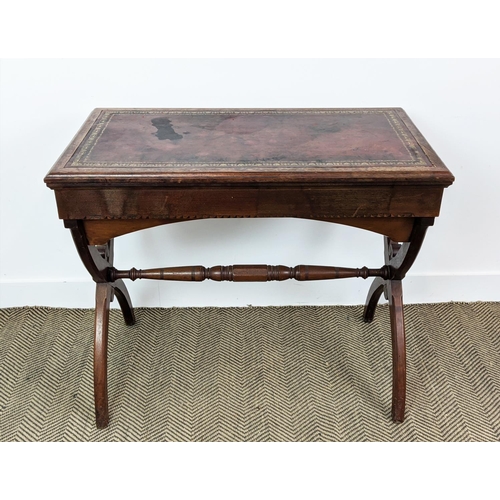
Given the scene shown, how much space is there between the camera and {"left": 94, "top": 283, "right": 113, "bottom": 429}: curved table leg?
175 cm

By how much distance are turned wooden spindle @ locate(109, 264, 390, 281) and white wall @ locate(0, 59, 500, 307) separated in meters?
0.40

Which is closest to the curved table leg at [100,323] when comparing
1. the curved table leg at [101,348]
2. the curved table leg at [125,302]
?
the curved table leg at [101,348]

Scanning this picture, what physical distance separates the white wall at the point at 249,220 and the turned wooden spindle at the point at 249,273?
40cm

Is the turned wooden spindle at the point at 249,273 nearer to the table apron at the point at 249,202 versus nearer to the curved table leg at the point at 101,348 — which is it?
the curved table leg at the point at 101,348

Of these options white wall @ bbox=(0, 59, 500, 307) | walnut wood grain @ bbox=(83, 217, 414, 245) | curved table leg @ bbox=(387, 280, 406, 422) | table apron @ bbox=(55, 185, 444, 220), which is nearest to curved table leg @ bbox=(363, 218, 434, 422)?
curved table leg @ bbox=(387, 280, 406, 422)

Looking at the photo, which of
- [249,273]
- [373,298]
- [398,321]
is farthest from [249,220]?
[398,321]

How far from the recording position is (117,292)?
2.07 meters

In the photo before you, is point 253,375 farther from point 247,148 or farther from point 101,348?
point 247,148

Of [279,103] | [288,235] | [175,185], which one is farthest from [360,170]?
[288,235]

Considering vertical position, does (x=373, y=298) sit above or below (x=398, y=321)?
below

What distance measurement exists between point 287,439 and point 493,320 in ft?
3.61

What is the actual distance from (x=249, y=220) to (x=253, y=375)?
597 mm

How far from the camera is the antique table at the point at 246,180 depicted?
146 cm

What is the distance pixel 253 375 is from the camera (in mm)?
2041
